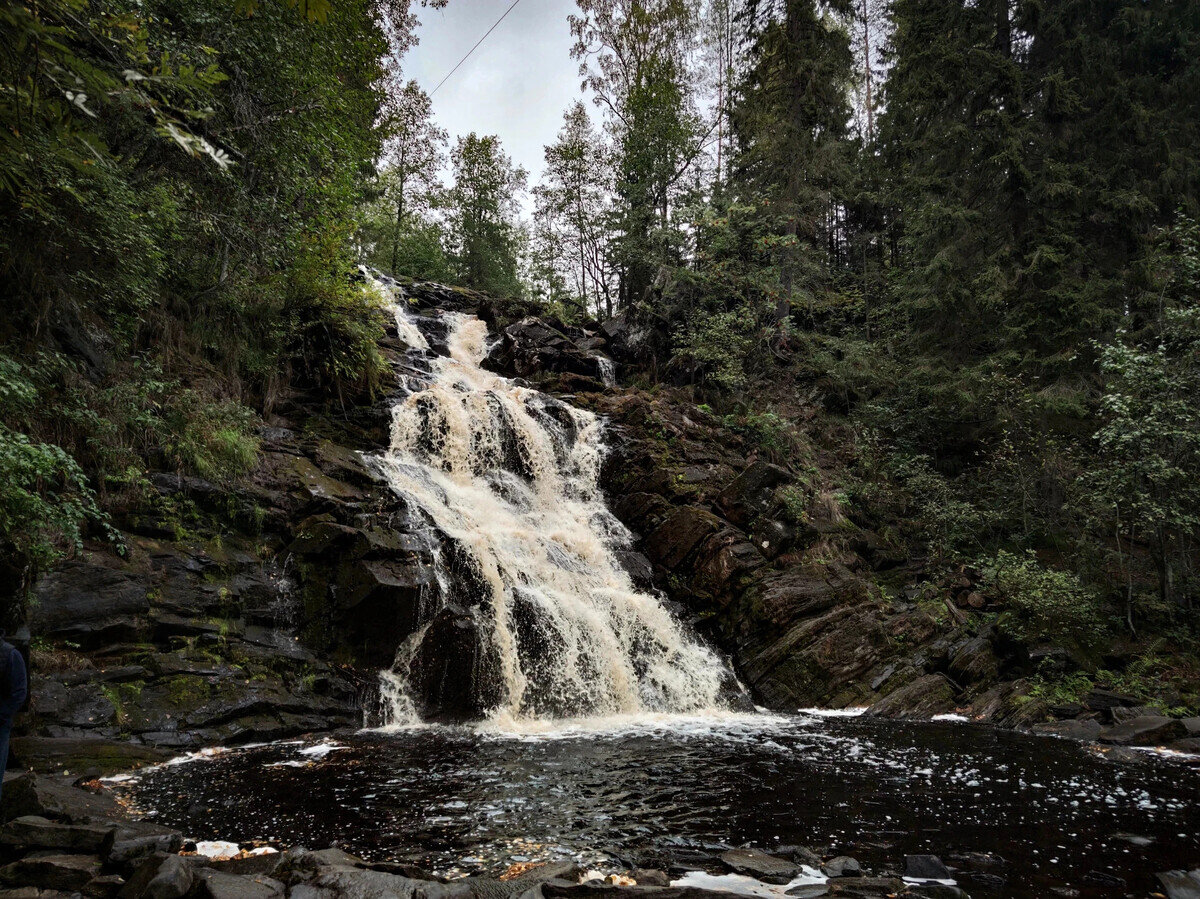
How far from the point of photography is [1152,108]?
1595 cm

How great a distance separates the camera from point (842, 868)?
4609mm

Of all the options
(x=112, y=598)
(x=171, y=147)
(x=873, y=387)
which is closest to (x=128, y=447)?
(x=112, y=598)

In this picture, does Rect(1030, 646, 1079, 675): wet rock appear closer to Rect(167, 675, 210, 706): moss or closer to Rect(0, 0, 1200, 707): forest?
Rect(0, 0, 1200, 707): forest

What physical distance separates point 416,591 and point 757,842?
726cm

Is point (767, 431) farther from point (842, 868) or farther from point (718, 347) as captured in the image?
point (842, 868)

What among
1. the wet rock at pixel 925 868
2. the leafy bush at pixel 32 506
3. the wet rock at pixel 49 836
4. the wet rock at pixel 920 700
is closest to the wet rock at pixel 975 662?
the wet rock at pixel 920 700

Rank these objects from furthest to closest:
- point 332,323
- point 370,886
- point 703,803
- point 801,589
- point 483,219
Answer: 1. point 483,219
2. point 332,323
3. point 801,589
4. point 703,803
5. point 370,886

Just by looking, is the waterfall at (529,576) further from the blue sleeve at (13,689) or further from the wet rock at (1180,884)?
the wet rock at (1180,884)

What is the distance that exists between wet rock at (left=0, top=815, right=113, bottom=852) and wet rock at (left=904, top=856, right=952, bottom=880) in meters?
5.74

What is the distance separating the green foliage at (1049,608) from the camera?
12005 mm

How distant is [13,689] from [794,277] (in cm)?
2336

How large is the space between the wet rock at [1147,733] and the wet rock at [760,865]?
7.32 metres

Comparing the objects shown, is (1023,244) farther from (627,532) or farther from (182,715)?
(182,715)

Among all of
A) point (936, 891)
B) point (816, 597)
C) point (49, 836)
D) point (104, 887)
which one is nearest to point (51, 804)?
point (49, 836)
